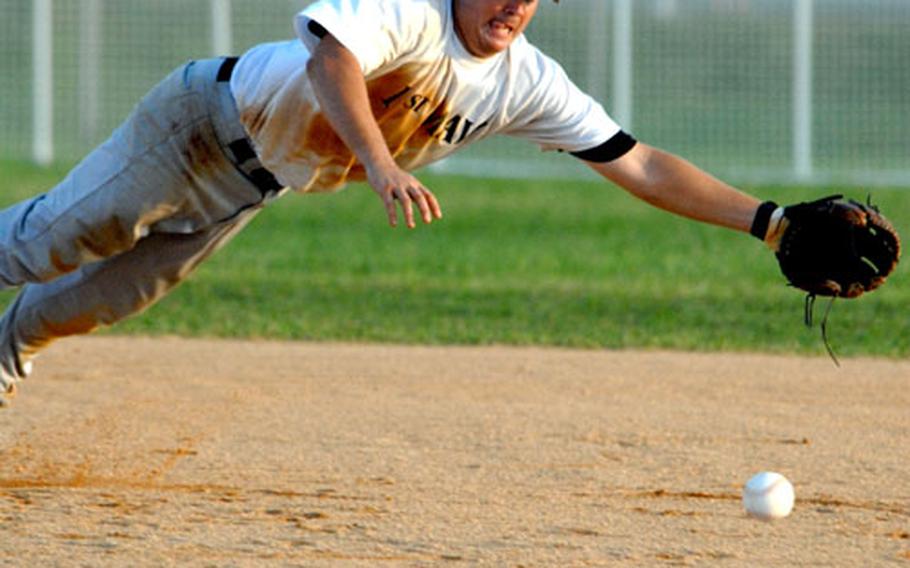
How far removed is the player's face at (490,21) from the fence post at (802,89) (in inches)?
593

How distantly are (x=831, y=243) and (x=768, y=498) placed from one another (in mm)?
900

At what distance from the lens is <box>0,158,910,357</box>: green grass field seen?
907 centimetres

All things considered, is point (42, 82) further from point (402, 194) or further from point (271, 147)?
point (402, 194)

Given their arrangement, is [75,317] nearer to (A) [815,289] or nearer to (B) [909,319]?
(A) [815,289]

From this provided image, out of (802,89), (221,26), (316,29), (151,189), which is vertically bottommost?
(802,89)

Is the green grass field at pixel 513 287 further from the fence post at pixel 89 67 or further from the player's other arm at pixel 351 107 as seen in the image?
the fence post at pixel 89 67

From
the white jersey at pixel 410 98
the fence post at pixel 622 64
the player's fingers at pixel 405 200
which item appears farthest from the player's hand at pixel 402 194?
the fence post at pixel 622 64

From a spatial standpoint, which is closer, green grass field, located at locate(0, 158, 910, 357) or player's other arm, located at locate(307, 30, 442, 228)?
player's other arm, located at locate(307, 30, 442, 228)

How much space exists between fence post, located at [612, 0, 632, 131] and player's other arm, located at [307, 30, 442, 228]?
15784 mm

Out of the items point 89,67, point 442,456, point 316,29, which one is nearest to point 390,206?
point 316,29

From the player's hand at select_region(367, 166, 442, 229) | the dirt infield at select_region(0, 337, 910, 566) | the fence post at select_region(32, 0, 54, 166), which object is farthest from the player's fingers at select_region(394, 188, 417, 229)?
the fence post at select_region(32, 0, 54, 166)

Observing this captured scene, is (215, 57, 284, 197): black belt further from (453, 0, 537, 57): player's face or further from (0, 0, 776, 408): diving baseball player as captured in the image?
(453, 0, 537, 57): player's face

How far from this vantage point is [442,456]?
5.95m

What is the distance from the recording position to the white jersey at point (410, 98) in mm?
4680
